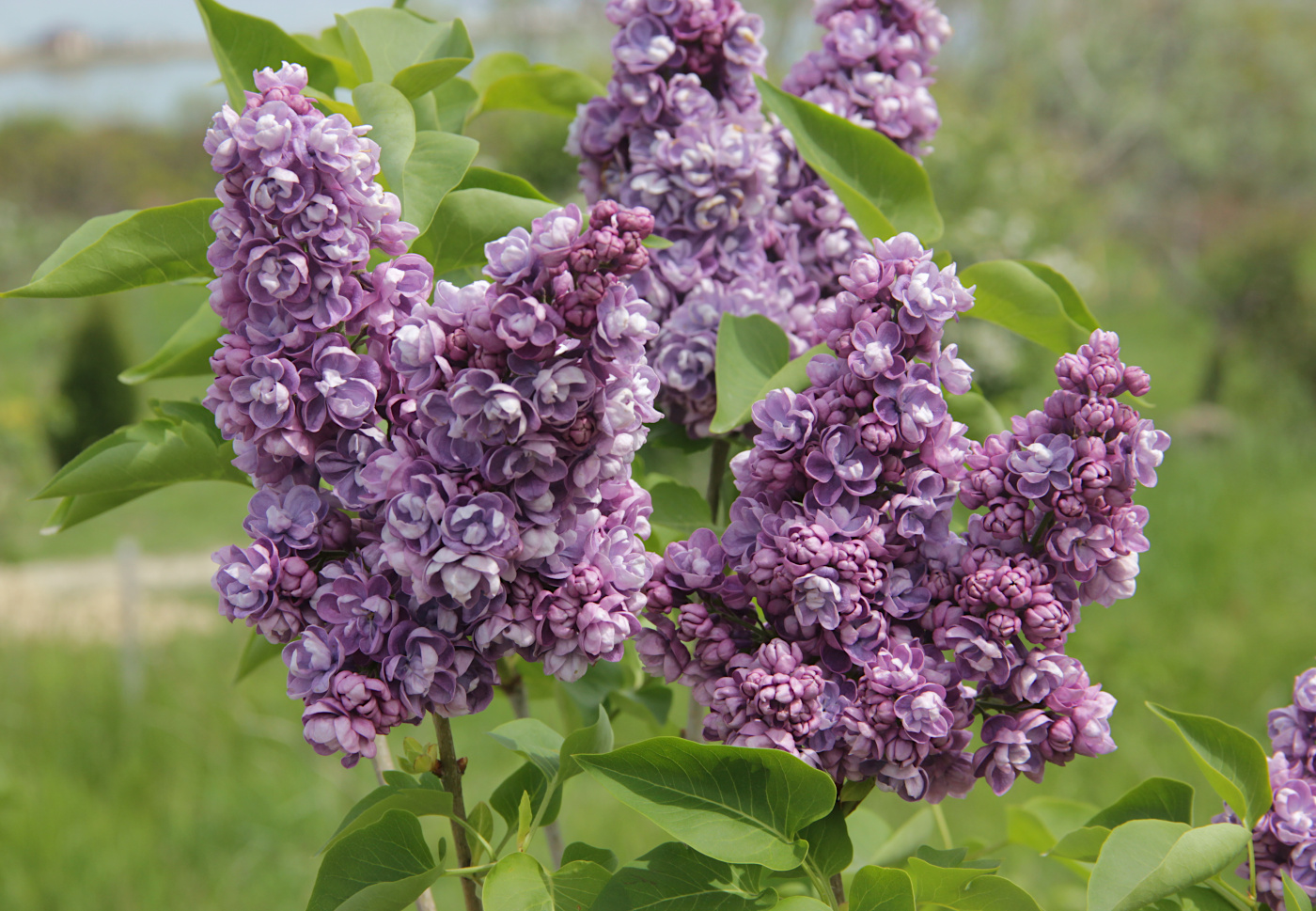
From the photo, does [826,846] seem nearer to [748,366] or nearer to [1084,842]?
[1084,842]

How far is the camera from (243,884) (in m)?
3.09

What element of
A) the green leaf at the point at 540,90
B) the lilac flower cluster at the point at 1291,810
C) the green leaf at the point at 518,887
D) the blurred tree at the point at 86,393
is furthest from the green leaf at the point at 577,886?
the blurred tree at the point at 86,393

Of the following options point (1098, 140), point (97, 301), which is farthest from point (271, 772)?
point (1098, 140)

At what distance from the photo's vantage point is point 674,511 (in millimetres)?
920

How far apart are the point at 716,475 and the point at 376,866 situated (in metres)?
0.49

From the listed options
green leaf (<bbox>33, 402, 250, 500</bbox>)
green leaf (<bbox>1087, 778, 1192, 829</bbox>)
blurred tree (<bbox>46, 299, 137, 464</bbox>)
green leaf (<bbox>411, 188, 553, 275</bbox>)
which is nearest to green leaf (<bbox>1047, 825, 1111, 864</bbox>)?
green leaf (<bbox>1087, 778, 1192, 829</bbox>)

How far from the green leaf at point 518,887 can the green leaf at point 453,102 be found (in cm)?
63

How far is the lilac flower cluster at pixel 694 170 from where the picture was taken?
0.92m

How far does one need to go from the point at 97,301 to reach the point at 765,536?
8.79 m

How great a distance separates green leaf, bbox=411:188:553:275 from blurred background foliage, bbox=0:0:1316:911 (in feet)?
1.97

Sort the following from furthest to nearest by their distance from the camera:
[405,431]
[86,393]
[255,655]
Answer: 1. [86,393]
2. [255,655]
3. [405,431]

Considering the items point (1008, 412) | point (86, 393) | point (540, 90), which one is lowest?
point (86, 393)

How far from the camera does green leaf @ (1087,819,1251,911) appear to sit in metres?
0.64

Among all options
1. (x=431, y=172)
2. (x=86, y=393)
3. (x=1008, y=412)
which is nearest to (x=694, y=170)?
(x=431, y=172)
